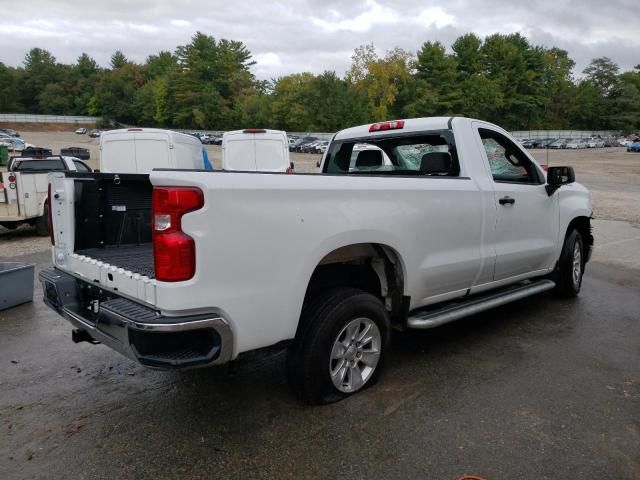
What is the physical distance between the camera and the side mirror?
495 cm

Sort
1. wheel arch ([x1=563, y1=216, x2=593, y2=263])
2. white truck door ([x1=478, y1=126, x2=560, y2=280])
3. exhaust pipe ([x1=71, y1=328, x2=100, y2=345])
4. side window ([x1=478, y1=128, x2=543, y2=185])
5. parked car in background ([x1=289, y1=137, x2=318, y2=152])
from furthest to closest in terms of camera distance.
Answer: parked car in background ([x1=289, y1=137, x2=318, y2=152])
wheel arch ([x1=563, y1=216, x2=593, y2=263])
side window ([x1=478, y1=128, x2=543, y2=185])
white truck door ([x1=478, y1=126, x2=560, y2=280])
exhaust pipe ([x1=71, y1=328, x2=100, y2=345])

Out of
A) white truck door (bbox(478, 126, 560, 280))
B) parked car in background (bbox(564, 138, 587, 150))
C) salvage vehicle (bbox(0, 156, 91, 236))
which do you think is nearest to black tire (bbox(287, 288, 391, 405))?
white truck door (bbox(478, 126, 560, 280))

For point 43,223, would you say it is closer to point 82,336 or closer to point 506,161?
point 82,336

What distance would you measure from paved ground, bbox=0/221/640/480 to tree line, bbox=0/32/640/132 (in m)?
70.9

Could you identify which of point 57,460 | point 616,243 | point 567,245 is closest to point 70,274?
point 57,460

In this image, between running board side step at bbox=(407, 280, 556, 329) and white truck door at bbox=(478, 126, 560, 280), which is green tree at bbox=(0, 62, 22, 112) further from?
running board side step at bbox=(407, 280, 556, 329)

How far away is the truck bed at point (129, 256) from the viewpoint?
3.10 m

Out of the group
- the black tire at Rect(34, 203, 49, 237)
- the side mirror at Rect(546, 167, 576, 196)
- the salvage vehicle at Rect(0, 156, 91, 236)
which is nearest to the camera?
the side mirror at Rect(546, 167, 576, 196)

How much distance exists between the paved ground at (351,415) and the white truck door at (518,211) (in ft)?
2.39

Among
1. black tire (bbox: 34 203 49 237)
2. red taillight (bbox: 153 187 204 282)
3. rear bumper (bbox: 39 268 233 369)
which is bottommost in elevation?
black tire (bbox: 34 203 49 237)

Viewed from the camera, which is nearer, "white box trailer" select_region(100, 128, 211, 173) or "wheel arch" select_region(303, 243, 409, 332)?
"wheel arch" select_region(303, 243, 409, 332)

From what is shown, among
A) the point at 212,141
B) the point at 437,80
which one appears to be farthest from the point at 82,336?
the point at 437,80

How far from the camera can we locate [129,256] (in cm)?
357

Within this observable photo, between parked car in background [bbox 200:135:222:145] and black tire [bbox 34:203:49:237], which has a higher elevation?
parked car in background [bbox 200:135:222:145]
